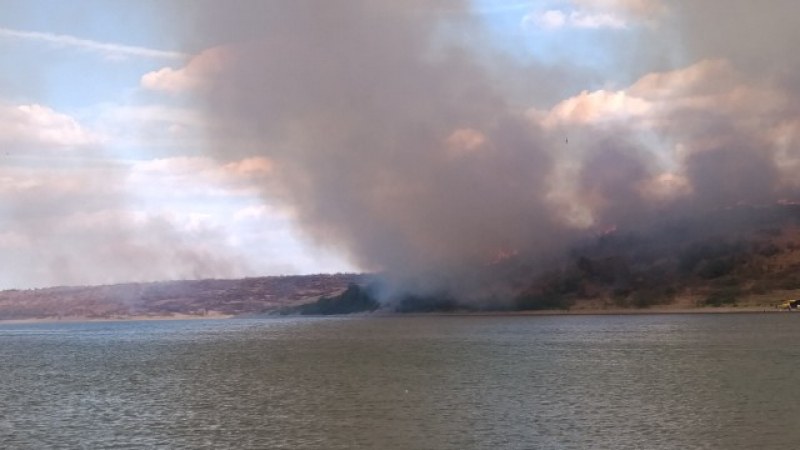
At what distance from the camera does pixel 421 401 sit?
86.0 metres

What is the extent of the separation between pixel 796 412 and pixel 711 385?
72.9 feet

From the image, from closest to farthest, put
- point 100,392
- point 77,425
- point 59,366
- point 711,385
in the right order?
point 77,425, point 711,385, point 100,392, point 59,366

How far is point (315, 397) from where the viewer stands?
3600 inches

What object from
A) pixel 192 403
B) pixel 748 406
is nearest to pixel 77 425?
pixel 192 403

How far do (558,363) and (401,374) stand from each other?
2600 cm

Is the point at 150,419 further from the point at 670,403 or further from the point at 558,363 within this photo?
the point at 558,363

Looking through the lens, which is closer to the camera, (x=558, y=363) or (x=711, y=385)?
(x=711, y=385)

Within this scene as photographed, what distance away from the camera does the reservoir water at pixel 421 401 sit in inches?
2557

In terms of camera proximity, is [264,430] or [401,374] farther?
[401,374]

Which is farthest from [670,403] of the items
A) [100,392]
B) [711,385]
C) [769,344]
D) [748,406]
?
[769,344]

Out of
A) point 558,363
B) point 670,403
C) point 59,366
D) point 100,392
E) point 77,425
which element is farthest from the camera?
point 59,366

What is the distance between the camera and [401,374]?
379 ft

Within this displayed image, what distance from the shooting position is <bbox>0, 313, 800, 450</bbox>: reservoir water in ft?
213

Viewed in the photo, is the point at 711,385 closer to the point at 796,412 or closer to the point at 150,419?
the point at 796,412
